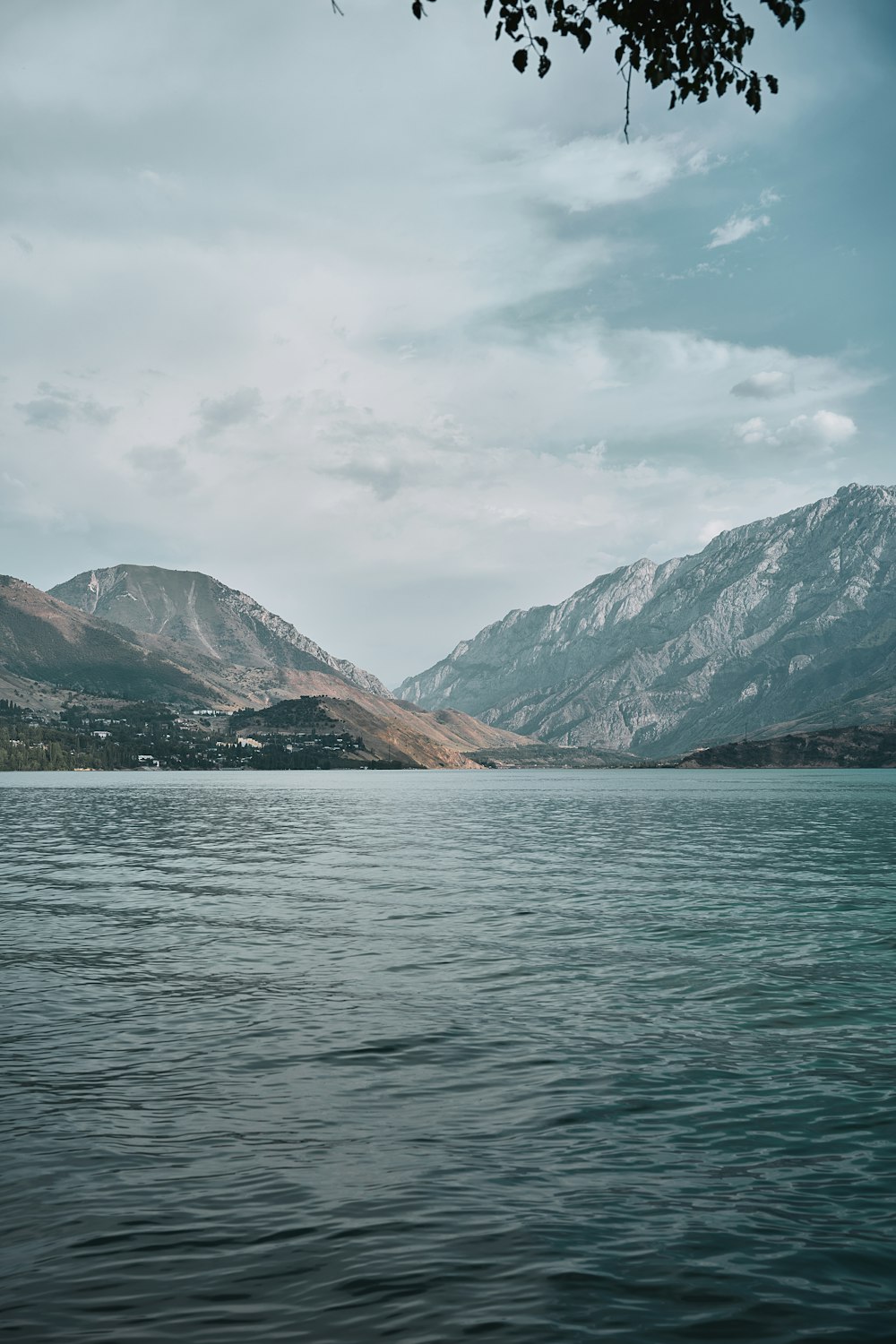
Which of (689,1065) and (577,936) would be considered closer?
(689,1065)

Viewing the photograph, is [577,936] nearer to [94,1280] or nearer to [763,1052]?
[763,1052]

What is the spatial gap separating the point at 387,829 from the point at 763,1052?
10068cm

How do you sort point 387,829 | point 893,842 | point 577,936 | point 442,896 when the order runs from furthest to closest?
1. point 387,829
2. point 893,842
3. point 442,896
4. point 577,936

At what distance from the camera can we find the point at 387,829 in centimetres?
12406

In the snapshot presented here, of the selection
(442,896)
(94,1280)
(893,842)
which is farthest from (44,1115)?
(893,842)

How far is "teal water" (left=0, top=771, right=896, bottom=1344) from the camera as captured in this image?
13.2 metres

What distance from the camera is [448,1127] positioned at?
19750 millimetres

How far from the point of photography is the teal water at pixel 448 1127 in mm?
13172

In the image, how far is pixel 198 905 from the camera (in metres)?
54.9

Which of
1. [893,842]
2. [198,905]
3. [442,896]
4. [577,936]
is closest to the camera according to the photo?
[577,936]

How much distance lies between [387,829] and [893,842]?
62.2 meters

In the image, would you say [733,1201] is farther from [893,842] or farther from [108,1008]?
[893,842]

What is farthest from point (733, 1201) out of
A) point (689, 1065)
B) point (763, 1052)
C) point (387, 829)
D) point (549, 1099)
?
point (387, 829)

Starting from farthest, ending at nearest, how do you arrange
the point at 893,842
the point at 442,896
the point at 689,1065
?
the point at 893,842, the point at 442,896, the point at 689,1065
